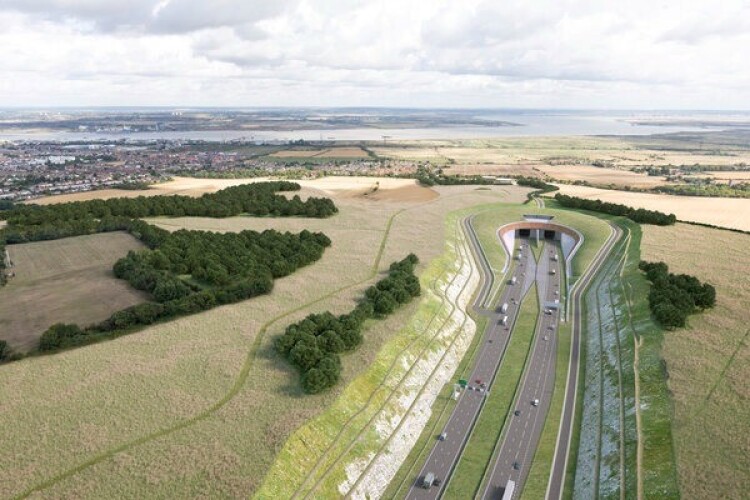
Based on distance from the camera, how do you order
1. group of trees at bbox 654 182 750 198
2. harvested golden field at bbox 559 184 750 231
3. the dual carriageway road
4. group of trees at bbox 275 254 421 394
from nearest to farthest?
the dual carriageway road → group of trees at bbox 275 254 421 394 → harvested golden field at bbox 559 184 750 231 → group of trees at bbox 654 182 750 198

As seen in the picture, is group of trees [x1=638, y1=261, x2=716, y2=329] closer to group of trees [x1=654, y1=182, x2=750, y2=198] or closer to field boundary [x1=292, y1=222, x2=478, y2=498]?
field boundary [x1=292, y1=222, x2=478, y2=498]

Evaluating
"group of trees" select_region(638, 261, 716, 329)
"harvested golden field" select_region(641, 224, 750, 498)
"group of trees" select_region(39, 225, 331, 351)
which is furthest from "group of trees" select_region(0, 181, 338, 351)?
"group of trees" select_region(638, 261, 716, 329)

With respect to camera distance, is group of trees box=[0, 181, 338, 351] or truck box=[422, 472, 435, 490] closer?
truck box=[422, 472, 435, 490]

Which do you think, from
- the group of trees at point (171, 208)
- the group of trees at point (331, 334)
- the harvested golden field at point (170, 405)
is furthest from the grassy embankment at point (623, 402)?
the group of trees at point (171, 208)

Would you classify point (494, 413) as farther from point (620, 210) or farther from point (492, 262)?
point (620, 210)

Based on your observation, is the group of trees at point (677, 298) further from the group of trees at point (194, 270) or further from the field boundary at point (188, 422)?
the group of trees at point (194, 270)

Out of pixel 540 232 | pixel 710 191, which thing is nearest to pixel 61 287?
pixel 540 232
